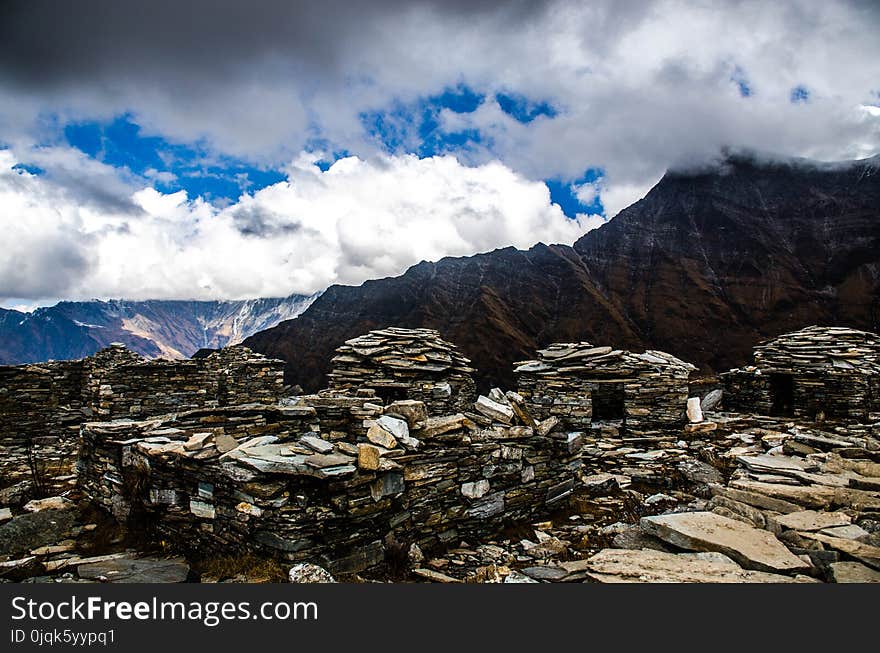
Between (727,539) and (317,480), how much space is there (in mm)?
5107

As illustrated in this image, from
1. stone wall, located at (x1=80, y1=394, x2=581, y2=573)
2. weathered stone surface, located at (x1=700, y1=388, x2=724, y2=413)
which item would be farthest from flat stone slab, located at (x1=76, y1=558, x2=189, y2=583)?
weathered stone surface, located at (x1=700, y1=388, x2=724, y2=413)

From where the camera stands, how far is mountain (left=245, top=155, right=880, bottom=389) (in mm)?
52591

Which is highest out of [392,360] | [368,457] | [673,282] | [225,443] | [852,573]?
[673,282]

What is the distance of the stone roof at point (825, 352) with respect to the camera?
14766 millimetres

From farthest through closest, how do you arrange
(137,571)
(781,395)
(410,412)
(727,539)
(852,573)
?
(781,395)
(410,412)
(137,571)
(727,539)
(852,573)

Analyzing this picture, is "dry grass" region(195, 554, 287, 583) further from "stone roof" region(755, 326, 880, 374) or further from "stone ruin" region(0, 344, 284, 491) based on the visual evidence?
"stone roof" region(755, 326, 880, 374)

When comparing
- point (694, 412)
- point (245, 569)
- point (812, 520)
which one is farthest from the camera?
point (694, 412)

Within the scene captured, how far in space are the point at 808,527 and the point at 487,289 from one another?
5958cm

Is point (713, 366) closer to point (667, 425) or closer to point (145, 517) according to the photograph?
point (667, 425)

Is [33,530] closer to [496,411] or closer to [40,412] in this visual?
[496,411]

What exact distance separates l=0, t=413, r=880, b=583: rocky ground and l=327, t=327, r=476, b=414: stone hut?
16.2ft

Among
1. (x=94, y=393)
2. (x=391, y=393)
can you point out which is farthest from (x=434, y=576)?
(x=94, y=393)

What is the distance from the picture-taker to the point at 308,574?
17.4 feet

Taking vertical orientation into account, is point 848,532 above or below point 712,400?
below
